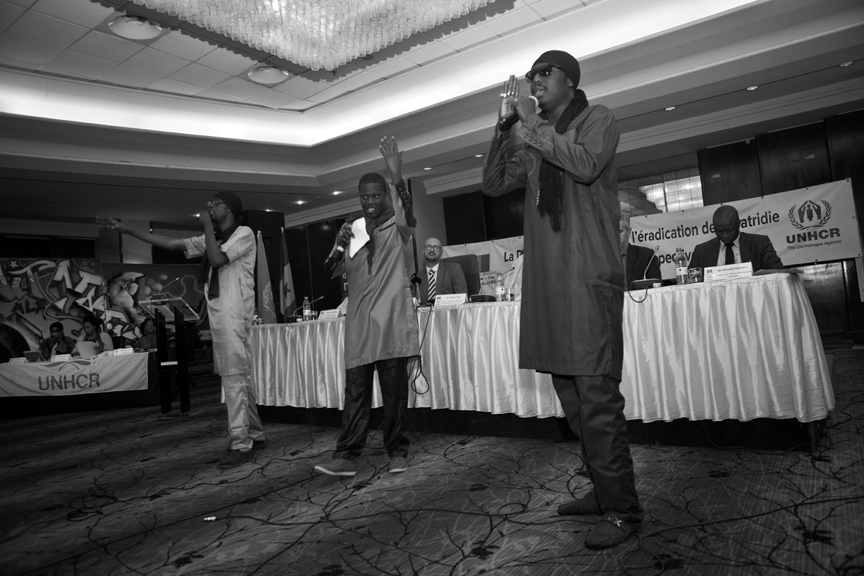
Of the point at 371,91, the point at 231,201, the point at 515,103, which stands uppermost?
the point at 371,91

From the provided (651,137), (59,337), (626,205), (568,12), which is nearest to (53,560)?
(568,12)

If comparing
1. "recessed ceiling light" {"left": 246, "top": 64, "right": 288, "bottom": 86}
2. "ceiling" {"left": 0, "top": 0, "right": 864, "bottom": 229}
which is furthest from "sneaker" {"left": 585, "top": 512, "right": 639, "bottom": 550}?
"recessed ceiling light" {"left": 246, "top": 64, "right": 288, "bottom": 86}

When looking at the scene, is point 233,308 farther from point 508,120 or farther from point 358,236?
point 508,120

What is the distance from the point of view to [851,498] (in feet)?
6.09

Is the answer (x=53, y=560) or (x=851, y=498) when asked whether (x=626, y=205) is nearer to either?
(x=851, y=498)

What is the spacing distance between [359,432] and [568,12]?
4.48 metres

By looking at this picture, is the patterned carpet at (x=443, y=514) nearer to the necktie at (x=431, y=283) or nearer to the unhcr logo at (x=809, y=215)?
the necktie at (x=431, y=283)

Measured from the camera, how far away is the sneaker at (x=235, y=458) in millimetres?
3167

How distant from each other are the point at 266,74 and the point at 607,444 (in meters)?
5.64

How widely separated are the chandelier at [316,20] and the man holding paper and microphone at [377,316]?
241 centimetres

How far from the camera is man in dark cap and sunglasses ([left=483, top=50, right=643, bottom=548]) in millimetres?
1714

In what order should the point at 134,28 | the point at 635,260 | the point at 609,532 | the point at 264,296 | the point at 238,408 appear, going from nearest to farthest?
1. the point at 609,532
2. the point at 238,408
3. the point at 635,260
4. the point at 134,28
5. the point at 264,296

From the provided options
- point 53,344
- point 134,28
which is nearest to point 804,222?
point 134,28

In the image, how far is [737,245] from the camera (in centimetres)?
384
